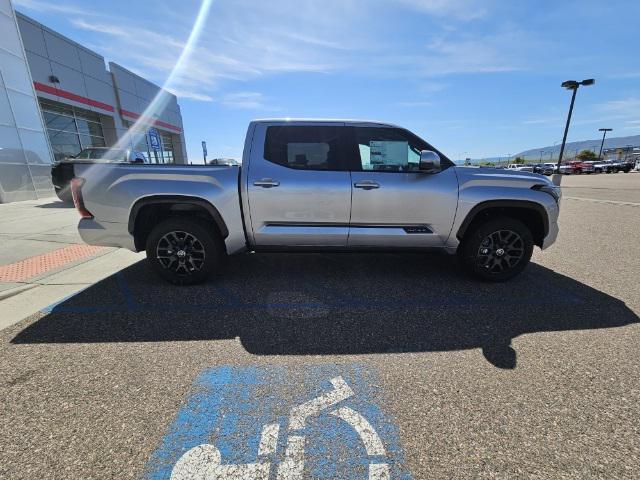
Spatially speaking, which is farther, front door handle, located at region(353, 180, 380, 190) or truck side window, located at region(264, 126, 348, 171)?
truck side window, located at region(264, 126, 348, 171)

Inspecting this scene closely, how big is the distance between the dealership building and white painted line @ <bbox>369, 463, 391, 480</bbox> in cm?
1462

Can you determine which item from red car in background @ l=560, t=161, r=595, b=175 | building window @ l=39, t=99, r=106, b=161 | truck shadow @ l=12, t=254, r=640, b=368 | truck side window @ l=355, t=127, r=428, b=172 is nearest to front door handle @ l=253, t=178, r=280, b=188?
truck side window @ l=355, t=127, r=428, b=172

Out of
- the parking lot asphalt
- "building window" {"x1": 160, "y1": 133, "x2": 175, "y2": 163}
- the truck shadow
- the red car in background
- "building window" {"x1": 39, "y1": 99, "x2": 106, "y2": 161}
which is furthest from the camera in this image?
the red car in background

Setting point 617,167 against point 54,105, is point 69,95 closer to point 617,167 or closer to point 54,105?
point 54,105

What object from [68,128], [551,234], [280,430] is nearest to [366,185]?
[551,234]

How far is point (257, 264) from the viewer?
15.8 feet

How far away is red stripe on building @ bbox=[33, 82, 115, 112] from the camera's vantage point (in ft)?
53.1

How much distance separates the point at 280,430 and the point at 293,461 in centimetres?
22

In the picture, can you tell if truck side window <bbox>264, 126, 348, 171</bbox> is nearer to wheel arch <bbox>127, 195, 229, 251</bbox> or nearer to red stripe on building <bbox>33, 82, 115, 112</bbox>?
wheel arch <bbox>127, 195, 229, 251</bbox>

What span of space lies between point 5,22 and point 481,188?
18.4 meters

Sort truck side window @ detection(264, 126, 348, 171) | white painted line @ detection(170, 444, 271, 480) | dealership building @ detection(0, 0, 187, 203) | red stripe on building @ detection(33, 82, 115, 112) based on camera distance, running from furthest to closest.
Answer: red stripe on building @ detection(33, 82, 115, 112) < dealership building @ detection(0, 0, 187, 203) < truck side window @ detection(264, 126, 348, 171) < white painted line @ detection(170, 444, 271, 480)

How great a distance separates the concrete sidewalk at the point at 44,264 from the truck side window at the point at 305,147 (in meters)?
3.01

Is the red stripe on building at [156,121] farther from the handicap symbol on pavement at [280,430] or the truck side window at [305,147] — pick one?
the handicap symbol on pavement at [280,430]

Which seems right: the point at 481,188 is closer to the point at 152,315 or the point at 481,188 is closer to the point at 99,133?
the point at 152,315
